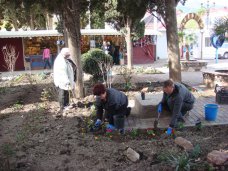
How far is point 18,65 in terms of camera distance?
2288 centimetres

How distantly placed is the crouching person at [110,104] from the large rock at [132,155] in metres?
1.23

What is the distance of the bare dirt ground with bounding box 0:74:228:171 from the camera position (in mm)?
4586

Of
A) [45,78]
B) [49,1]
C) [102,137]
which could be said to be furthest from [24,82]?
[102,137]

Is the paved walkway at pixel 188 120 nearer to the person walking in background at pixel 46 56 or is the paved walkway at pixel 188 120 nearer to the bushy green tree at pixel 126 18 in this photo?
the bushy green tree at pixel 126 18

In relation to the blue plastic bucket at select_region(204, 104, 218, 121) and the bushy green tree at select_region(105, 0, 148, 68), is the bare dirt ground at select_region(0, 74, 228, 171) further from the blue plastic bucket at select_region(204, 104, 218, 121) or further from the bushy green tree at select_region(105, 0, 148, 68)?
the bushy green tree at select_region(105, 0, 148, 68)

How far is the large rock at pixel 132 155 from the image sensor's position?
4.69 meters

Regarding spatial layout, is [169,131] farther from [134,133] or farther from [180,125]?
[134,133]

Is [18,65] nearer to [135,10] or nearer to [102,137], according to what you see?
[135,10]

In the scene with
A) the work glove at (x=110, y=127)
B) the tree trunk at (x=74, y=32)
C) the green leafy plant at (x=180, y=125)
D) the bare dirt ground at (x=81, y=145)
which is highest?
the tree trunk at (x=74, y=32)

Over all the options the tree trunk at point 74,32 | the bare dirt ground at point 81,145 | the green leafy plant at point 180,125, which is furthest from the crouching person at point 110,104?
the tree trunk at point 74,32

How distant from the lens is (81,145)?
18.0 feet

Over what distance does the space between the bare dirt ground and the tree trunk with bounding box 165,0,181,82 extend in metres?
4.06

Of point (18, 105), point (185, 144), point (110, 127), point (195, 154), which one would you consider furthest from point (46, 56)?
point (195, 154)

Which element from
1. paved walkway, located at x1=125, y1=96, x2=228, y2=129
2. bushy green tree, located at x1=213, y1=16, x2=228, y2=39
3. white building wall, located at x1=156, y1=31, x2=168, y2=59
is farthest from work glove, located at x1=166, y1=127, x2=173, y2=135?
white building wall, located at x1=156, y1=31, x2=168, y2=59
